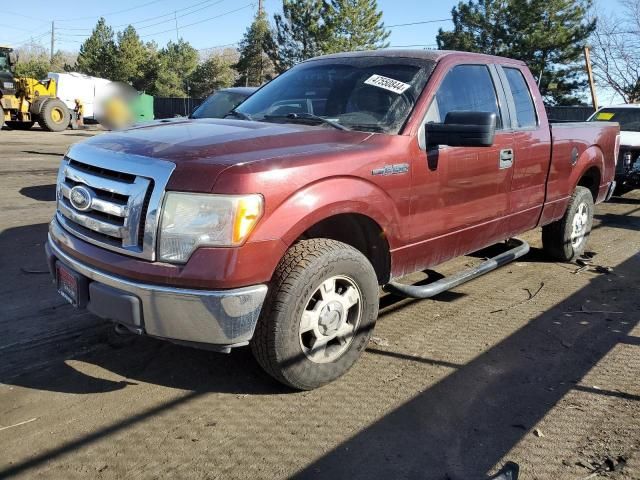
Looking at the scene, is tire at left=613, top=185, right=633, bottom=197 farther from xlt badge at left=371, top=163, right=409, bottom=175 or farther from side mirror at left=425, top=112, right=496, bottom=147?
xlt badge at left=371, top=163, right=409, bottom=175

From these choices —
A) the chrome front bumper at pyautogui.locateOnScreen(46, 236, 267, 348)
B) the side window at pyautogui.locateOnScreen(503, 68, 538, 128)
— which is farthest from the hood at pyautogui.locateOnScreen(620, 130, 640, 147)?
the chrome front bumper at pyautogui.locateOnScreen(46, 236, 267, 348)

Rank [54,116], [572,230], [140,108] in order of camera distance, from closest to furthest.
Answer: [572,230] < [140,108] < [54,116]

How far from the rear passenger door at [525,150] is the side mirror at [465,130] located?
1203 millimetres

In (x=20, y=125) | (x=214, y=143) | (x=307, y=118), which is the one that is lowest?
(x=214, y=143)

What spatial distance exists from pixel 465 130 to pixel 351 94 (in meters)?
0.93

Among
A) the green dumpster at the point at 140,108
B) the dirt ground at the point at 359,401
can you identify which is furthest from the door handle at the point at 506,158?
the green dumpster at the point at 140,108

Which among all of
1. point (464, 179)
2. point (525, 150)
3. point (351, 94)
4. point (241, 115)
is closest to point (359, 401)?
point (464, 179)

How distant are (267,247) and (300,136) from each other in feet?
2.87

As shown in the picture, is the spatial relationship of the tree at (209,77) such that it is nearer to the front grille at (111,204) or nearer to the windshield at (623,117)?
the windshield at (623,117)

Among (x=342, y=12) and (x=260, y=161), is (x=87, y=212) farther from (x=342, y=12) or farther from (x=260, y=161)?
(x=342, y=12)

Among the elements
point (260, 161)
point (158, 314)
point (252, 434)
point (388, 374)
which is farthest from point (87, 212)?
point (388, 374)

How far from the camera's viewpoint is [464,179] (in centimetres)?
413

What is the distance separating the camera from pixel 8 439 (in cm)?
285

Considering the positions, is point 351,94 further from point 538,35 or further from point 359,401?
point 538,35
